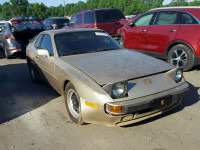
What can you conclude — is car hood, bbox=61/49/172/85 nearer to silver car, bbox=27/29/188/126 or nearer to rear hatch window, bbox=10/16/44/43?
silver car, bbox=27/29/188/126

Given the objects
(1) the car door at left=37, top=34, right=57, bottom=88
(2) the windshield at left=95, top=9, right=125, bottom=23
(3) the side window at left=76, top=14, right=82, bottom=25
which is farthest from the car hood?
(3) the side window at left=76, top=14, right=82, bottom=25

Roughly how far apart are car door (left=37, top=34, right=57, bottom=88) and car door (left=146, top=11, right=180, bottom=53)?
311 centimetres

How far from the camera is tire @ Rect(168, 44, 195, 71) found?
5.37 metres

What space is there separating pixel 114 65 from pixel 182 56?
301cm

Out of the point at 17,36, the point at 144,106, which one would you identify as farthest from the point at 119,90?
the point at 17,36

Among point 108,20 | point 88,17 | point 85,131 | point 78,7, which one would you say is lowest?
point 85,131

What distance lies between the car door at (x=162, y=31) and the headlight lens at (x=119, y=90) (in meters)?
3.48

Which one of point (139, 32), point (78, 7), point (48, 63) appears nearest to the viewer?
point (48, 63)

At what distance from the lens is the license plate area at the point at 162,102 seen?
2.82 m

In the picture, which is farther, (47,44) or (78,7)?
(78,7)

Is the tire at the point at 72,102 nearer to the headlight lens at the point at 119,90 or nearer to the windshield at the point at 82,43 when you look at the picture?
the headlight lens at the point at 119,90

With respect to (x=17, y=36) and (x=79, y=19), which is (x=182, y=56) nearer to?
(x=79, y=19)

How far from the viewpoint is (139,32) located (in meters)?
6.61

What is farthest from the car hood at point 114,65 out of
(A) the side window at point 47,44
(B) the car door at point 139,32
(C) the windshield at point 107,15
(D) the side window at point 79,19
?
(D) the side window at point 79,19
